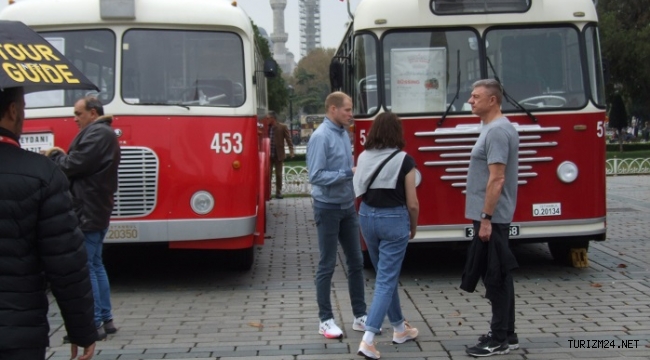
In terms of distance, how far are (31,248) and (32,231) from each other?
0.07 metres

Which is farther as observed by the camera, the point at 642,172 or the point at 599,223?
the point at 642,172

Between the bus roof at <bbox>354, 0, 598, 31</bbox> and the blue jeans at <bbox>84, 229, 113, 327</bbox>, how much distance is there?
3827 millimetres

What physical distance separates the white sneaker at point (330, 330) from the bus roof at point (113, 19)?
3542 millimetres

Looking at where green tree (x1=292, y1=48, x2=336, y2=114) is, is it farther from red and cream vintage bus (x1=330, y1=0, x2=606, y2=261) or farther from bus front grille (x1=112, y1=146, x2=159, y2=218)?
bus front grille (x1=112, y1=146, x2=159, y2=218)

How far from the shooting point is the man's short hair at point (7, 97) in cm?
331

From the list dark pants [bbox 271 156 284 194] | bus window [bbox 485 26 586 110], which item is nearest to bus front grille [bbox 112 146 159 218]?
bus window [bbox 485 26 586 110]

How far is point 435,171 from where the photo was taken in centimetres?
891

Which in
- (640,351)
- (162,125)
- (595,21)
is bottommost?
(640,351)

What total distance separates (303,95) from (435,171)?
294 ft

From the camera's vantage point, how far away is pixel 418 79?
29.5 ft

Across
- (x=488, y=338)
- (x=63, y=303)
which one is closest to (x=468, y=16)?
(x=488, y=338)

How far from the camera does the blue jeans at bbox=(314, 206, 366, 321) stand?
21.2 feet

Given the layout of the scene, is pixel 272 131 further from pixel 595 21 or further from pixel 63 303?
pixel 63 303

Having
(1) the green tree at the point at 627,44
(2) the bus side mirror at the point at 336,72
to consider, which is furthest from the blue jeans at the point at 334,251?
(1) the green tree at the point at 627,44
